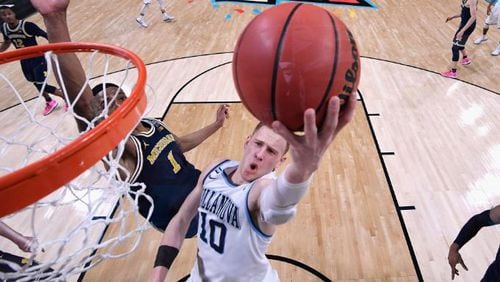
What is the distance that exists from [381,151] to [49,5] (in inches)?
130

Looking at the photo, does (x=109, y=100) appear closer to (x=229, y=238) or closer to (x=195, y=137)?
(x=195, y=137)

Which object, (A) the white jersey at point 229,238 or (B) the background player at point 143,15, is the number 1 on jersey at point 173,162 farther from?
(B) the background player at point 143,15

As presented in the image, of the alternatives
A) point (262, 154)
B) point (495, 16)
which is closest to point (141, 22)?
point (495, 16)

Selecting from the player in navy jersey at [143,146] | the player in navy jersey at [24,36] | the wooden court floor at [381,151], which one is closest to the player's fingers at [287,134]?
the player in navy jersey at [143,146]

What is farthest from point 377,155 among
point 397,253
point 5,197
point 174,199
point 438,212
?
point 5,197

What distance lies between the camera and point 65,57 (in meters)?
1.95

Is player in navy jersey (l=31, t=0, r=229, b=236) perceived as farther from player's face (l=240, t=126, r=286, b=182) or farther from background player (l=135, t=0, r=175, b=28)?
background player (l=135, t=0, r=175, b=28)

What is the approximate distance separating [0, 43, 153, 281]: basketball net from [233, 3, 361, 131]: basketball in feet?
1.58

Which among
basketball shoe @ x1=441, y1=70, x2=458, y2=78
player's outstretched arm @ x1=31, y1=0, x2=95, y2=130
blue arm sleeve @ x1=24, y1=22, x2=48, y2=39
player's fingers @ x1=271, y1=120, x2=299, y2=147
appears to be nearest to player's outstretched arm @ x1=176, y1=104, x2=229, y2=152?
player's outstretched arm @ x1=31, y1=0, x2=95, y2=130

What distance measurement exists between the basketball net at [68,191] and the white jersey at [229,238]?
0.89 feet

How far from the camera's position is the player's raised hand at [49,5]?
1.75 meters

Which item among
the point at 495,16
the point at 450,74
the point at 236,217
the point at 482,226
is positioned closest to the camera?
the point at 236,217

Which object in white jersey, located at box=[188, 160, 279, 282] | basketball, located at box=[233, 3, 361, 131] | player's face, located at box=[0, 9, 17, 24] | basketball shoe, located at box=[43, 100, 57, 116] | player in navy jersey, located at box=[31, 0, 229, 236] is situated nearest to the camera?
basketball, located at box=[233, 3, 361, 131]

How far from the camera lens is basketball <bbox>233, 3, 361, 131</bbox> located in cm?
103
